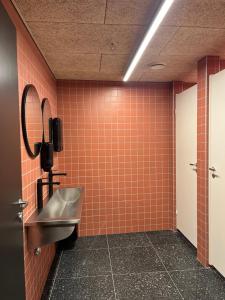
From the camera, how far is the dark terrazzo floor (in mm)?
1931

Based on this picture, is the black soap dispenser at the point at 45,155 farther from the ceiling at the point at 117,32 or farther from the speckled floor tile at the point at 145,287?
the speckled floor tile at the point at 145,287

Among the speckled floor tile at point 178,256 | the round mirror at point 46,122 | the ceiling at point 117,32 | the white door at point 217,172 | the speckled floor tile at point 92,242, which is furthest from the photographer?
the speckled floor tile at point 92,242

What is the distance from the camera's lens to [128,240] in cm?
296

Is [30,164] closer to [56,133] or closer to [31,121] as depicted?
[31,121]

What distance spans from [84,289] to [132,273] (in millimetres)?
534

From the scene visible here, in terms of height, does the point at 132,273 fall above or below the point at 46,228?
below

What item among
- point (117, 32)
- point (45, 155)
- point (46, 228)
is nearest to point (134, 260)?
point (46, 228)

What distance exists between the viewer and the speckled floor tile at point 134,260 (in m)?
2.29

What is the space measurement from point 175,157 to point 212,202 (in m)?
1.06

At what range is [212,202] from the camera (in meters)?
2.18

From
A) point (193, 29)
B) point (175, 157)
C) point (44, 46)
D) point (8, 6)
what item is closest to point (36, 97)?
point (44, 46)

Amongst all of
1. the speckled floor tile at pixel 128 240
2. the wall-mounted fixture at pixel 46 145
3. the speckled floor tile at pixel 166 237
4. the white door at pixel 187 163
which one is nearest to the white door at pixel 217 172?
the white door at pixel 187 163

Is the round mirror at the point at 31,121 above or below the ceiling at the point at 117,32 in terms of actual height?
below

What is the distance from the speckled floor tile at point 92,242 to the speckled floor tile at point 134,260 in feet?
0.67
